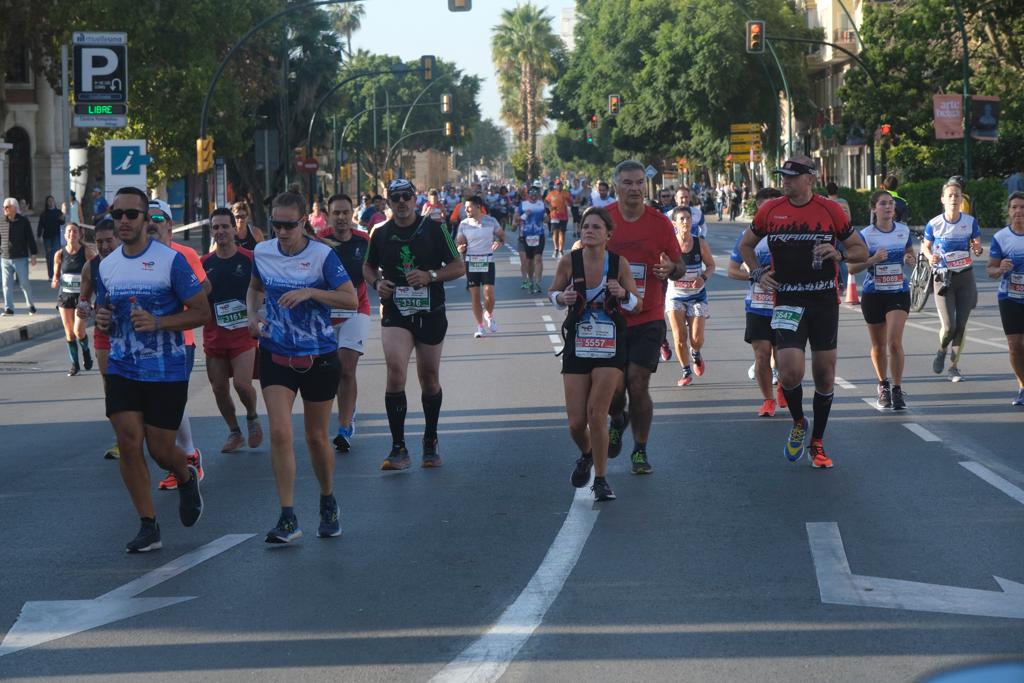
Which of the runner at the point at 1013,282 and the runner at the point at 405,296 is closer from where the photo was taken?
the runner at the point at 405,296

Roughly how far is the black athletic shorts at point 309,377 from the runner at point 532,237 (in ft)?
61.7

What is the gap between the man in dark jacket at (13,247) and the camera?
957 inches

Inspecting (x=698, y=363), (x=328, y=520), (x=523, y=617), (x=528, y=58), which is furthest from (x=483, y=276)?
(x=528, y=58)

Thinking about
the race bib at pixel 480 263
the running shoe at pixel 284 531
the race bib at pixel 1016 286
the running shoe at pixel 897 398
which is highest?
the race bib at pixel 480 263

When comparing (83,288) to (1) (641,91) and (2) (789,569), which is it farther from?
(1) (641,91)

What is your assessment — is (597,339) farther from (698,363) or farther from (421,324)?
(698,363)

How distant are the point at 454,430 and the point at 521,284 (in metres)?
19.7

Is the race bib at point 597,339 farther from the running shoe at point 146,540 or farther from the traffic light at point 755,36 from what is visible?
the traffic light at point 755,36

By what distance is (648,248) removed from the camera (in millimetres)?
10039

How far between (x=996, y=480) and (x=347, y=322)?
15.0 feet

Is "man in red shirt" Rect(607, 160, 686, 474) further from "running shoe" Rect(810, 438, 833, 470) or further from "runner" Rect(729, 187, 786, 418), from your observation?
"runner" Rect(729, 187, 786, 418)

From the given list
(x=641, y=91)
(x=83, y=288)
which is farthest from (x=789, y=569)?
(x=641, y=91)

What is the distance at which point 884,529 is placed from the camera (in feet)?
27.0

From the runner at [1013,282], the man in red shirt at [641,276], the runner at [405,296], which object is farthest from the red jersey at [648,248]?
the runner at [1013,282]
